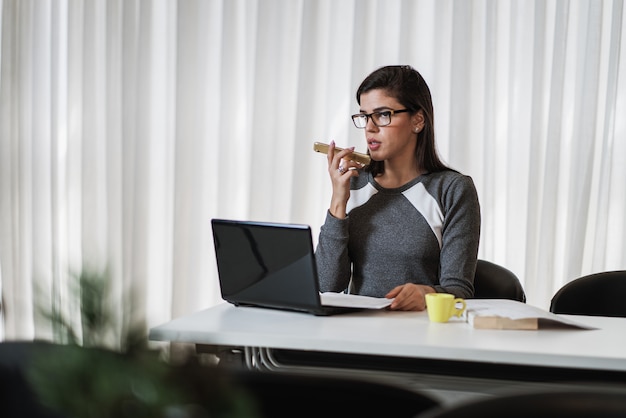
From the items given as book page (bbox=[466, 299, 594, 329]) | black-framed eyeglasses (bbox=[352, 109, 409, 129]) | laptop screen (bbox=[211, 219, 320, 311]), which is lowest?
book page (bbox=[466, 299, 594, 329])

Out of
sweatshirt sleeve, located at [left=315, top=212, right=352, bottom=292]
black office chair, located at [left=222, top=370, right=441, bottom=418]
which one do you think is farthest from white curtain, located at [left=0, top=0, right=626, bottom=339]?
black office chair, located at [left=222, top=370, right=441, bottom=418]

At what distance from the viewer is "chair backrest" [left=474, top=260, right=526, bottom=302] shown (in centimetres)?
227

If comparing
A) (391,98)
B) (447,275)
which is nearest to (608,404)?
(447,275)

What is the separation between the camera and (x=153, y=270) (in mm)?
3658

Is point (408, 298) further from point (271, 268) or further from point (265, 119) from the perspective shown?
point (265, 119)

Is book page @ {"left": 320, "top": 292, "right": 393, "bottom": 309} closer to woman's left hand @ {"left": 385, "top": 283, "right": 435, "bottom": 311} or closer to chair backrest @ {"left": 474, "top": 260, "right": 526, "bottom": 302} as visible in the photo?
woman's left hand @ {"left": 385, "top": 283, "right": 435, "bottom": 311}

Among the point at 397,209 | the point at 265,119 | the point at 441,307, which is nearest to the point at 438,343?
the point at 441,307

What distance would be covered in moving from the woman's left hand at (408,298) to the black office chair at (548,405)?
119 centimetres

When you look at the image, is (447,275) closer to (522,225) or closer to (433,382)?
(433,382)

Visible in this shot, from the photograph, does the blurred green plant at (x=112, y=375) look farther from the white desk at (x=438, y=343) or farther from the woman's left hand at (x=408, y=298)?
the woman's left hand at (x=408, y=298)

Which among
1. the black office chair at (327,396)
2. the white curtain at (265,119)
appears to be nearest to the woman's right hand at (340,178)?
the white curtain at (265,119)

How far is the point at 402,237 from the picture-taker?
224 cm

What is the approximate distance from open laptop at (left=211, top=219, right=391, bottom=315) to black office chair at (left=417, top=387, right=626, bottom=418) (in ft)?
3.17

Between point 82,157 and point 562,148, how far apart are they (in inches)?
80.2
